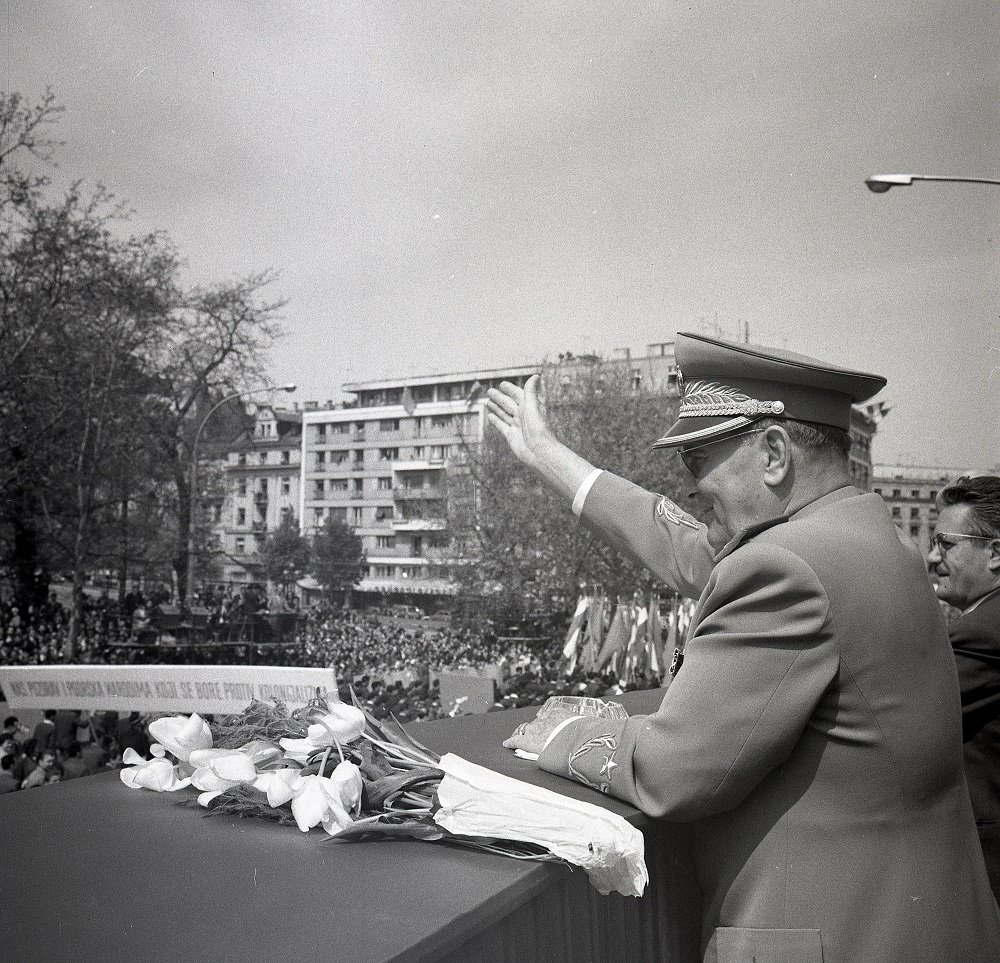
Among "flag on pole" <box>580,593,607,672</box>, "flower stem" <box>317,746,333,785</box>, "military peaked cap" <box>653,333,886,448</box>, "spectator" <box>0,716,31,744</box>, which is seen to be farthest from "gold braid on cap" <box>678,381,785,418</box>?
"flag on pole" <box>580,593,607,672</box>

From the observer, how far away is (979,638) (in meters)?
2.11

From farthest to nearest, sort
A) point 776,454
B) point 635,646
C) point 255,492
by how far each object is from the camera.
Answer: point 635,646 < point 255,492 < point 776,454

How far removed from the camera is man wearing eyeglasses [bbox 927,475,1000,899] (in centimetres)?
208

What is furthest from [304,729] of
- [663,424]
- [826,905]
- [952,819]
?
[663,424]

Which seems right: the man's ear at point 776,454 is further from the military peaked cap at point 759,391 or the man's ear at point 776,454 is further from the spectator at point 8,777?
the spectator at point 8,777

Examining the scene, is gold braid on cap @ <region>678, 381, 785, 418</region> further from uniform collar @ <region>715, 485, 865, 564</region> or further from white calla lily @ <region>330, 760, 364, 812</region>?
white calla lily @ <region>330, 760, 364, 812</region>

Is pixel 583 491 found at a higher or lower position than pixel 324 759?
higher

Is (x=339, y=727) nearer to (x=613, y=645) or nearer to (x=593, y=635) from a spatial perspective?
(x=613, y=645)

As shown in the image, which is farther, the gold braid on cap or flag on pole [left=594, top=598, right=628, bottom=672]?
flag on pole [left=594, top=598, right=628, bottom=672]

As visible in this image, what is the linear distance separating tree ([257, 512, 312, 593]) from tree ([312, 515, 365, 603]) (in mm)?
56

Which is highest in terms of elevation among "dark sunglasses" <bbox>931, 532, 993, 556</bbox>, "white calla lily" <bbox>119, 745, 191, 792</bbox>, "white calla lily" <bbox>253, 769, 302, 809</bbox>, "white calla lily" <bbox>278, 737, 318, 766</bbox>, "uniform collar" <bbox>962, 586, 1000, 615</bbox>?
"dark sunglasses" <bbox>931, 532, 993, 556</bbox>

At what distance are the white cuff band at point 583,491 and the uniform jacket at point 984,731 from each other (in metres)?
0.87

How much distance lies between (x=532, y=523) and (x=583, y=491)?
4.27 metres

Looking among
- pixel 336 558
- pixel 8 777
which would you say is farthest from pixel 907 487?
pixel 8 777
